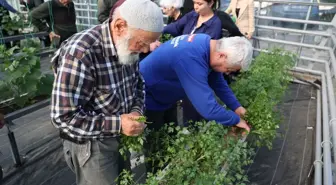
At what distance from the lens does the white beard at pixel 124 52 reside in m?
1.30

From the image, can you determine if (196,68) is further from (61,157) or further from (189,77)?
(61,157)

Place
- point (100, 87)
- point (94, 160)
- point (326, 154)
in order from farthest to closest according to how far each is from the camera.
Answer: point (326, 154) → point (94, 160) → point (100, 87)

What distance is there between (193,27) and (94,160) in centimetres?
193

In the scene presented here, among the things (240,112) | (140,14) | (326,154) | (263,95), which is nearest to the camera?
(140,14)

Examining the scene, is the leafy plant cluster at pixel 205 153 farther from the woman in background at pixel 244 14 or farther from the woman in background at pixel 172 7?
the woman in background at pixel 244 14

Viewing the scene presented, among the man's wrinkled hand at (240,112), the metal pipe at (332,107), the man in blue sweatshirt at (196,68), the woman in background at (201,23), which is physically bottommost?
the metal pipe at (332,107)

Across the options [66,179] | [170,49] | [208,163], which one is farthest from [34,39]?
[208,163]

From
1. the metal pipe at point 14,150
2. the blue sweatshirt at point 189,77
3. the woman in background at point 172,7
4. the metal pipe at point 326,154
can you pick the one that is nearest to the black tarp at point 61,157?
the metal pipe at point 14,150

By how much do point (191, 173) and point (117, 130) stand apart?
440 mm

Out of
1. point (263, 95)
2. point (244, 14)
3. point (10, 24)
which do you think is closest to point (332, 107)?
point (263, 95)

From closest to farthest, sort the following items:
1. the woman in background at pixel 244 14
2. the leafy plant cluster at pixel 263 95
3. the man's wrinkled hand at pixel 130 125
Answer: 1. the man's wrinkled hand at pixel 130 125
2. the leafy plant cluster at pixel 263 95
3. the woman in background at pixel 244 14

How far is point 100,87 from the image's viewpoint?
138 cm

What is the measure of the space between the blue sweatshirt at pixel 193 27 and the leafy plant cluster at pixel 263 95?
1.84 feet

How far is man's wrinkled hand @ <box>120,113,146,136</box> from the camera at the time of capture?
4.62ft
